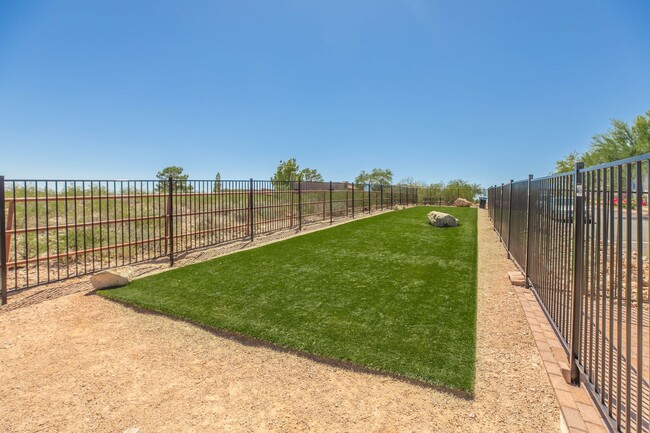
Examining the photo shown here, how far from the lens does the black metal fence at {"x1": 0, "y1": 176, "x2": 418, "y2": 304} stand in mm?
5396

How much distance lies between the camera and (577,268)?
2.54 m

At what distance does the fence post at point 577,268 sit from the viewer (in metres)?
2.50

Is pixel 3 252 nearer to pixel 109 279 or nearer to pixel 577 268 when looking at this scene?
pixel 109 279

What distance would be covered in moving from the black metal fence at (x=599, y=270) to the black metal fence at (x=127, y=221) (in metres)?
6.51

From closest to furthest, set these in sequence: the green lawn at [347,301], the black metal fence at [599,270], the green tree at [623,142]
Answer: the black metal fence at [599,270] < the green lawn at [347,301] < the green tree at [623,142]

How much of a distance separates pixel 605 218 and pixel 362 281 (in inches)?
144

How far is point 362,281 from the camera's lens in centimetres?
534

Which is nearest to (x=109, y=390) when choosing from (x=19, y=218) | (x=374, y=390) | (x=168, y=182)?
(x=374, y=390)

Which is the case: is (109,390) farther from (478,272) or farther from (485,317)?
(478,272)

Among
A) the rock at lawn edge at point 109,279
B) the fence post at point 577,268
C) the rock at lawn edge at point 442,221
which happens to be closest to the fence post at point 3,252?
the rock at lawn edge at point 109,279

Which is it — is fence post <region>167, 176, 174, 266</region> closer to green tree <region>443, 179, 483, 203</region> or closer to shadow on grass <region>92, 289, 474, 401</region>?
shadow on grass <region>92, 289, 474, 401</region>

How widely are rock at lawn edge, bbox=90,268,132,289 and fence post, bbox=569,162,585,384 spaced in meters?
6.02

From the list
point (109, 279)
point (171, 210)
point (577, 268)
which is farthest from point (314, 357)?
point (171, 210)

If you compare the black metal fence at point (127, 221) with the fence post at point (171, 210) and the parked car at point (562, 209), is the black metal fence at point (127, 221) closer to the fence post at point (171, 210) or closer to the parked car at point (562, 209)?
the fence post at point (171, 210)
